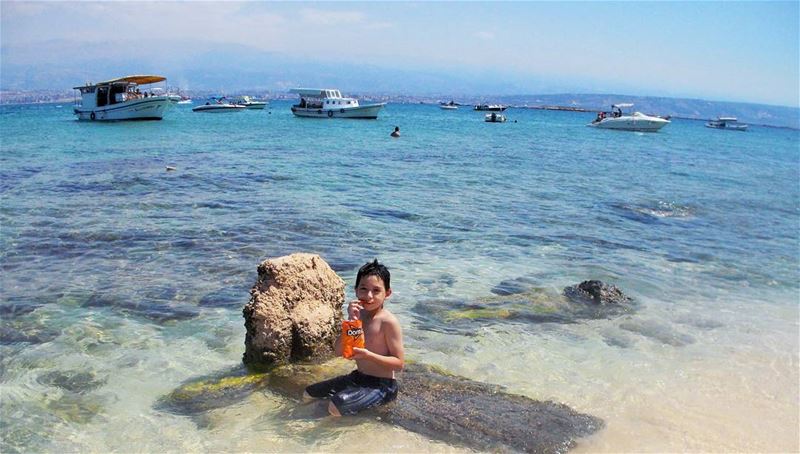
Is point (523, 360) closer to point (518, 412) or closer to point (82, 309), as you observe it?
point (518, 412)

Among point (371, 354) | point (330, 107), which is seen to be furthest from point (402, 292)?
point (330, 107)

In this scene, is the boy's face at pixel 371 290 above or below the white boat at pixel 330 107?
below

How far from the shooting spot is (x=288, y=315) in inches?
245

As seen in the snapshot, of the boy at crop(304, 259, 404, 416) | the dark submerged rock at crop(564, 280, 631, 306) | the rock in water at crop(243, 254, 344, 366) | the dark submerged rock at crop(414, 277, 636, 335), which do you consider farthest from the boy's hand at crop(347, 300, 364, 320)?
the dark submerged rock at crop(564, 280, 631, 306)

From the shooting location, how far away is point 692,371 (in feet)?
22.5

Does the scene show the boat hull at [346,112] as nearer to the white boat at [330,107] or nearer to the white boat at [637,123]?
the white boat at [330,107]

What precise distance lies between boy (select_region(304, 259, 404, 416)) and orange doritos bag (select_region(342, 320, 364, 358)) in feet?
0.13

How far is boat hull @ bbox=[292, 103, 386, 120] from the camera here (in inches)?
2355

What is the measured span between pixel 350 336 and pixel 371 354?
248 mm

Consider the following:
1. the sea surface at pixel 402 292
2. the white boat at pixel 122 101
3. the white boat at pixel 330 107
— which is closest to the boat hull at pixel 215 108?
the white boat at pixel 330 107

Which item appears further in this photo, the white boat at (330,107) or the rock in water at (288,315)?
the white boat at (330,107)

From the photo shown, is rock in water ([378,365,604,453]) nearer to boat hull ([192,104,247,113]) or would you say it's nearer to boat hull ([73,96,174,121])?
boat hull ([73,96,174,121])

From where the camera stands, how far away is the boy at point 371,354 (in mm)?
4867

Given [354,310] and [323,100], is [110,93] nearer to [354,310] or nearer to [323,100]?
[323,100]
